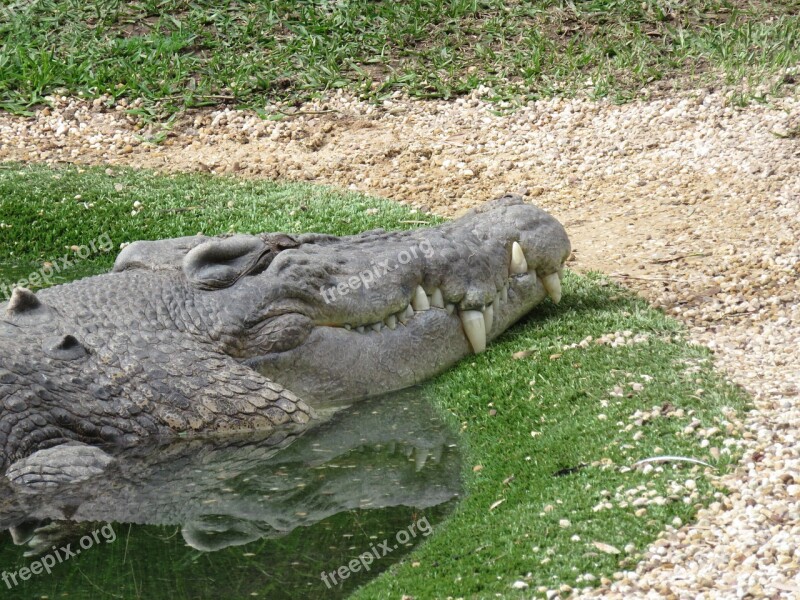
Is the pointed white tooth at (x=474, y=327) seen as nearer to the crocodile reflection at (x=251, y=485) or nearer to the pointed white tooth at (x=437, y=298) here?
the pointed white tooth at (x=437, y=298)

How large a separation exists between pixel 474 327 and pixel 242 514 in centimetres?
186

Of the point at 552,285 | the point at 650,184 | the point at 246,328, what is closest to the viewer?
the point at 246,328

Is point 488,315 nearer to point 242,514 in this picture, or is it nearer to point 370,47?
point 242,514

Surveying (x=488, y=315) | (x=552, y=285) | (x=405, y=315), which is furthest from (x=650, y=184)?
(x=405, y=315)

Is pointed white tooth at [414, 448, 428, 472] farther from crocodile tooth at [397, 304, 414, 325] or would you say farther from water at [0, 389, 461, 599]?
crocodile tooth at [397, 304, 414, 325]

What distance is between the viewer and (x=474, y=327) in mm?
5828

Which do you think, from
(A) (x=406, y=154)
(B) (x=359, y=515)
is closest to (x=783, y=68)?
(A) (x=406, y=154)

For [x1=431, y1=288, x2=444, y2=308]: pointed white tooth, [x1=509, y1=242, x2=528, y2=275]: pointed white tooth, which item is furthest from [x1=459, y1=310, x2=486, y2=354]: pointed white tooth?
[x1=509, y1=242, x2=528, y2=275]: pointed white tooth

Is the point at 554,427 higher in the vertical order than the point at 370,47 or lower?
lower

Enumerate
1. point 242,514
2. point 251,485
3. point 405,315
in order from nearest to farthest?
point 242,514
point 251,485
point 405,315

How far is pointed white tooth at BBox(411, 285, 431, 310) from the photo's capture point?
18.4 ft

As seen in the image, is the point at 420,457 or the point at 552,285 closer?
the point at 420,457

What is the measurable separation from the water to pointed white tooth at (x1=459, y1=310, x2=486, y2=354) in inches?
25.4

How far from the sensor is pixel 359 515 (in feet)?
14.3
